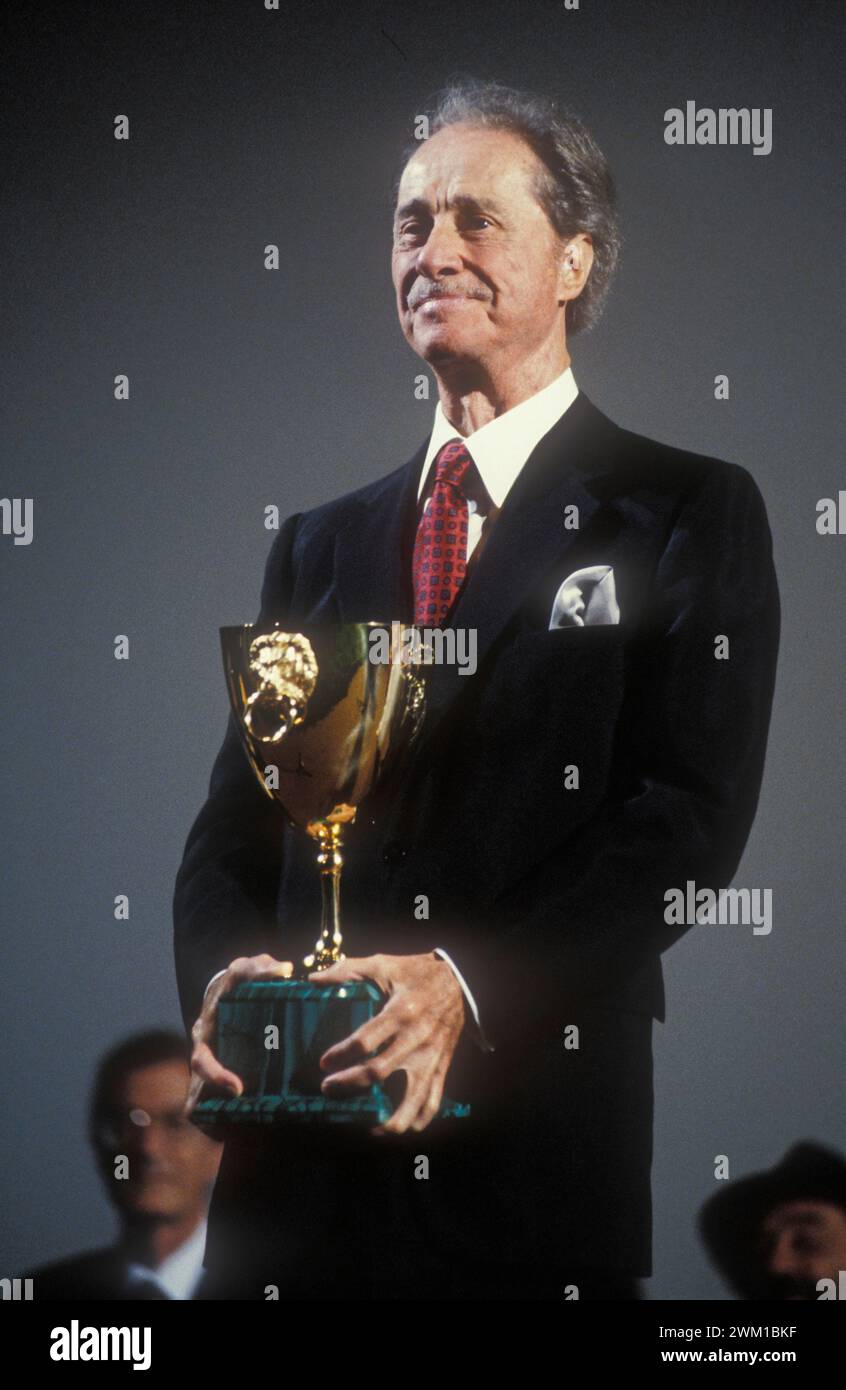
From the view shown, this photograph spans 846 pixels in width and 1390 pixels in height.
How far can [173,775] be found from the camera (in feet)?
7.53

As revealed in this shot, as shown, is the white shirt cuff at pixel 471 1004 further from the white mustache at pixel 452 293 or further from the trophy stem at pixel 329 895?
the white mustache at pixel 452 293

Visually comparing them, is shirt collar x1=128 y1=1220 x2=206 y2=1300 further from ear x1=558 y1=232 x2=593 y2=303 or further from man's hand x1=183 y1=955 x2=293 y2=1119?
ear x1=558 y1=232 x2=593 y2=303

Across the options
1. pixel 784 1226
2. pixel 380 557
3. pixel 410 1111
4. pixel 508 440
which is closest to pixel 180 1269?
pixel 410 1111

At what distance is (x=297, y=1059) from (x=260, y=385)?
3.49ft

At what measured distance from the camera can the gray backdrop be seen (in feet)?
7.22

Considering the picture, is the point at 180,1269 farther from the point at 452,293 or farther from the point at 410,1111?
the point at 452,293

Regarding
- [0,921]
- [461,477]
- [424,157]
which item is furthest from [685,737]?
[0,921]

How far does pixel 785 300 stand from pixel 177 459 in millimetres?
871

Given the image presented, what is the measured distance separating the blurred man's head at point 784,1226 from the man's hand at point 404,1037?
0.58 meters

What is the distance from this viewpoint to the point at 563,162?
211 cm

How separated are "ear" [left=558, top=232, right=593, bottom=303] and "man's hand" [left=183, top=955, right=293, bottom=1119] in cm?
94

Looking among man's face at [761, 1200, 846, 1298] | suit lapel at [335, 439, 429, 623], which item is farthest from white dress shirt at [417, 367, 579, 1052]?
man's face at [761, 1200, 846, 1298]

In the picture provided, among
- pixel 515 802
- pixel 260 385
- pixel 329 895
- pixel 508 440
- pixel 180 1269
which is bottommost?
pixel 180 1269
